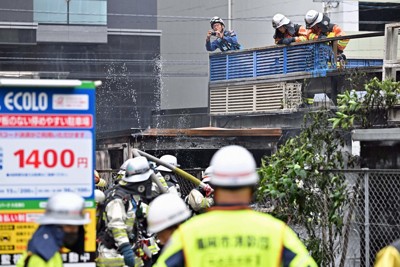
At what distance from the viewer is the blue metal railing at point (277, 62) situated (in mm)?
22953

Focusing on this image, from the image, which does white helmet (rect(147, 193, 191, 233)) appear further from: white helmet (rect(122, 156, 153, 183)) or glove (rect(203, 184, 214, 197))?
glove (rect(203, 184, 214, 197))

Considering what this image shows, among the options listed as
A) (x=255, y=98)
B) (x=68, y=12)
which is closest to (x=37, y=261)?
(x=255, y=98)

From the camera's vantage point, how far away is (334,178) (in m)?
11.3

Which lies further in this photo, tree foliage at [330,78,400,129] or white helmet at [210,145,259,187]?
tree foliage at [330,78,400,129]

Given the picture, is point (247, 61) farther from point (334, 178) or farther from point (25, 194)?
point (25, 194)

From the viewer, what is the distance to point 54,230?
5.88 meters

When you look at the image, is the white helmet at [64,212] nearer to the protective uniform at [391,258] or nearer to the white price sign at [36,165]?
the white price sign at [36,165]

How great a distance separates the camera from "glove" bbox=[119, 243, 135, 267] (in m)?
9.78

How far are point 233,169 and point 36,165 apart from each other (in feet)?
9.90

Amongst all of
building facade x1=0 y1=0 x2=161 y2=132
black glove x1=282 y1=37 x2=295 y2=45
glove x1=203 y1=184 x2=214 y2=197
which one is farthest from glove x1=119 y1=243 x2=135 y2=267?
building facade x1=0 y1=0 x2=161 y2=132

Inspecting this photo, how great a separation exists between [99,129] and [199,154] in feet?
48.1

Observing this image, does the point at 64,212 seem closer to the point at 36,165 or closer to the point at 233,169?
the point at 233,169

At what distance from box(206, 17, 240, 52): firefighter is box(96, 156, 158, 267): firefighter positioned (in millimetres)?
15986

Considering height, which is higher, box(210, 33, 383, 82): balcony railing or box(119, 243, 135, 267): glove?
box(210, 33, 383, 82): balcony railing
